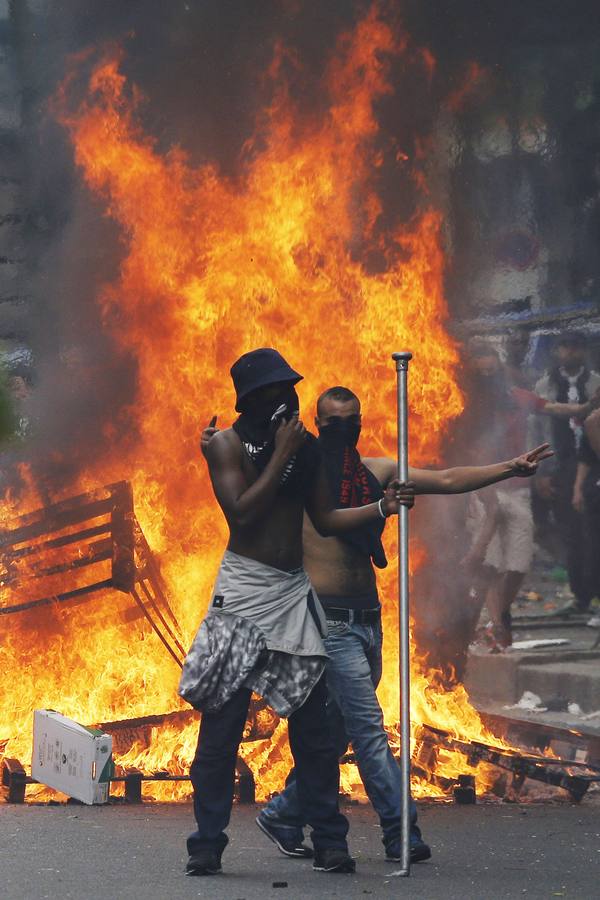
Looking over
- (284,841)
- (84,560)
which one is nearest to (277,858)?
(284,841)

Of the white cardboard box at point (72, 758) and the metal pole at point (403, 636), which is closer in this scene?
the metal pole at point (403, 636)

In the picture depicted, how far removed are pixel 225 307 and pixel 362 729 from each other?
4.02 m

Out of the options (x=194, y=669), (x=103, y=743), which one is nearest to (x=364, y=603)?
(x=194, y=669)

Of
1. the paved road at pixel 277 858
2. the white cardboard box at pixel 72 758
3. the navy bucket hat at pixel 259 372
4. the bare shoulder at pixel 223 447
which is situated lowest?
the paved road at pixel 277 858

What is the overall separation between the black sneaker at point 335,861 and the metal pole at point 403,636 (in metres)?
0.17

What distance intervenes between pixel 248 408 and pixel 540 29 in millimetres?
5757

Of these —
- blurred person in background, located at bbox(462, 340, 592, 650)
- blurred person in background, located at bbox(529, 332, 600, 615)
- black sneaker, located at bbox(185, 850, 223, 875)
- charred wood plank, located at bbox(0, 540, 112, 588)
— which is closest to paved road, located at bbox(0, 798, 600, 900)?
black sneaker, located at bbox(185, 850, 223, 875)

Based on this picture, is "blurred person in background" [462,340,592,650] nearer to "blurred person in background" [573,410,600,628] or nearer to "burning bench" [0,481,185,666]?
"blurred person in background" [573,410,600,628]

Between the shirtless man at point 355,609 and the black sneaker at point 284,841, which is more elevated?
the shirtless man at point 355,609

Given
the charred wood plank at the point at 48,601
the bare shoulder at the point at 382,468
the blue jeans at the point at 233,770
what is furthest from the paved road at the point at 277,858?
the charred wood plank at the point at 48,601

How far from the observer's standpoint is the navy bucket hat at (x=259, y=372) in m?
5.11

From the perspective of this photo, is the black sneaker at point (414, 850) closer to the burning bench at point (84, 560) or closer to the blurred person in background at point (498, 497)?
the burning bench at point (84, 560)

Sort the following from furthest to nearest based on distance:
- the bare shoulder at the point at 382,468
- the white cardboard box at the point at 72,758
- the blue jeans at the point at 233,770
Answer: the white cardboard box at the point at 72,758
the bare shoulder at the point at 382,468
the blue jeans at the point at 233,770

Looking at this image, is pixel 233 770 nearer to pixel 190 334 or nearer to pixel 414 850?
pixel 414 850
